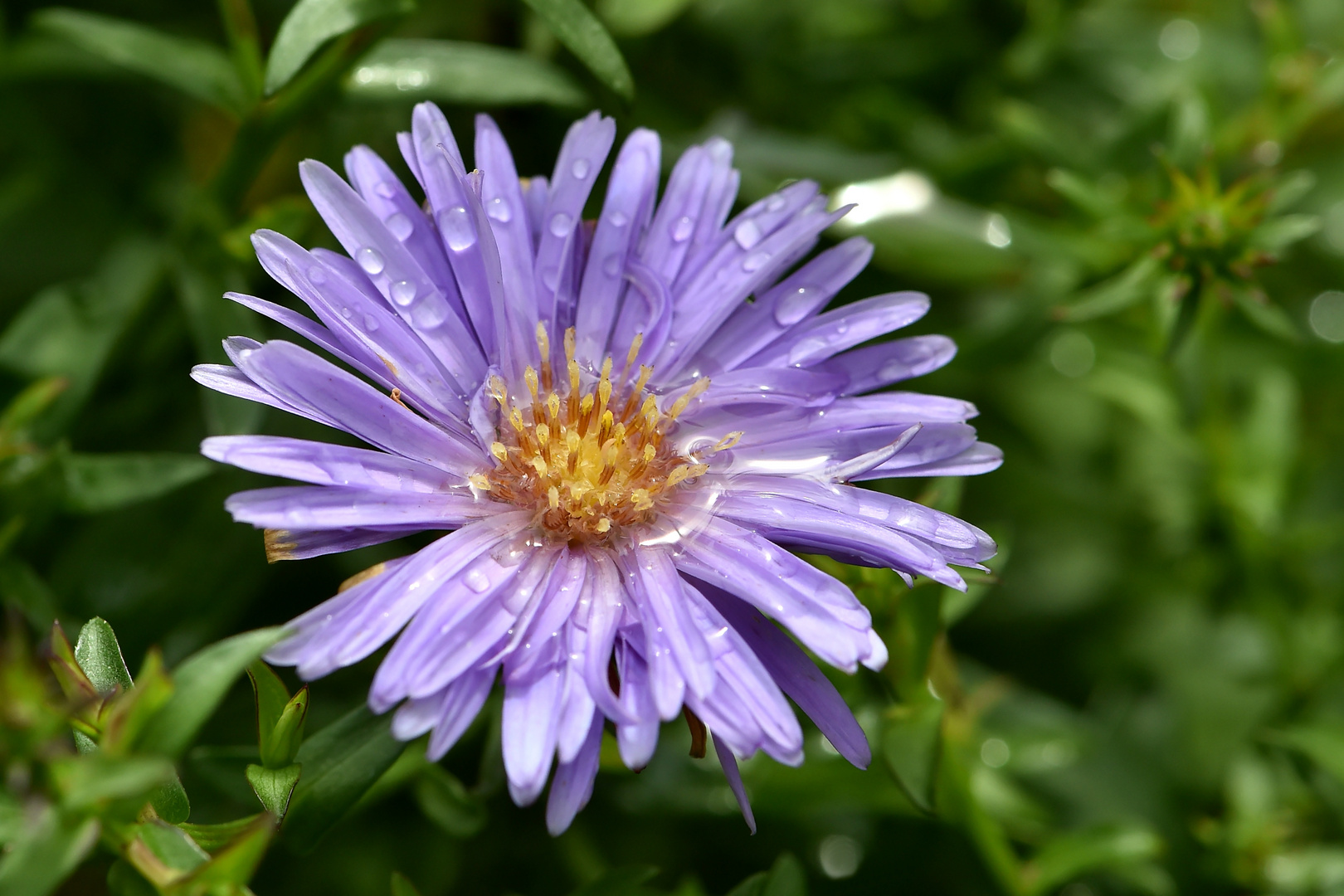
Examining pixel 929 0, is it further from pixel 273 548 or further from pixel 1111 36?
pixel 273 548

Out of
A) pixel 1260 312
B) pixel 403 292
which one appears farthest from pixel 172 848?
pixel 1260 312

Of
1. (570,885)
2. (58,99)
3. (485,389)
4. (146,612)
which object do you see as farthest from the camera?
(58,99)

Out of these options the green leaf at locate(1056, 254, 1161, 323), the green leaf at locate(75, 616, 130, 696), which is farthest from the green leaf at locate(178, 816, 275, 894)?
the green leaf at locate(1056, 254, 1161, 323)

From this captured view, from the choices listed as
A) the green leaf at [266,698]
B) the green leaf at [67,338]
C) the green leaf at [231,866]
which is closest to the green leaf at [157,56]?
the green leaf at [67,338]

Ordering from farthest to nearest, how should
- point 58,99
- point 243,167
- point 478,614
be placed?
point 58,99
point 243,167
point 478,614

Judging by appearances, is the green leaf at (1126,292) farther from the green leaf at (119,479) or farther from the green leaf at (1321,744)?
the green leaf at (119,479)

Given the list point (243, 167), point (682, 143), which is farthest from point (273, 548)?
point (682, 143)
